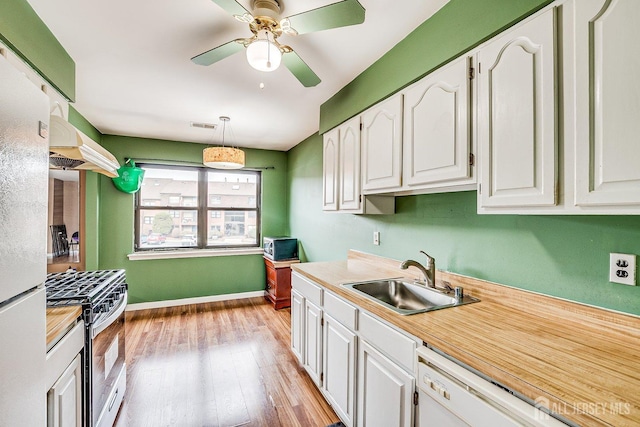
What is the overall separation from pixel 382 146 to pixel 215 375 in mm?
2328

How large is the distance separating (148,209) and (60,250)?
128cm

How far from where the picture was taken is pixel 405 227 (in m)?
2.27

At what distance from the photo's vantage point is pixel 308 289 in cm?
226

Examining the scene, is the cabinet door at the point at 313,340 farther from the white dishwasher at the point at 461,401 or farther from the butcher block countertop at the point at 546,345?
the white dishwasher at the point at 461,401

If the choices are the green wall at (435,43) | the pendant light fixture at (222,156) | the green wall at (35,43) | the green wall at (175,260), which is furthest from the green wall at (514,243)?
the green wall at (35,43)

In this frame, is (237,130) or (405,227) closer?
(405,227)

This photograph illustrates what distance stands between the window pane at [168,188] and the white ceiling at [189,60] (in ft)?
2.86

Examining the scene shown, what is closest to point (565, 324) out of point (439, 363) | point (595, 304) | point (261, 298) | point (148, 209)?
point (595, 304)

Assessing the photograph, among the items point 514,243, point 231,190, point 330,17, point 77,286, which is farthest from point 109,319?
point 231,190

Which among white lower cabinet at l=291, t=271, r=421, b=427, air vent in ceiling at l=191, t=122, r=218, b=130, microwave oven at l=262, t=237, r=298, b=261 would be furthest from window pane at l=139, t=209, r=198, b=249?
white lower cabinet at l=291, t=271, r=421, b=427

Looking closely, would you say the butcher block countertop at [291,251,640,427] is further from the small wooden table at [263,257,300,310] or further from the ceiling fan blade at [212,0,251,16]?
the small wooden table at [263,257,300,310]

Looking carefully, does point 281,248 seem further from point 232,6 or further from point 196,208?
point 232,6

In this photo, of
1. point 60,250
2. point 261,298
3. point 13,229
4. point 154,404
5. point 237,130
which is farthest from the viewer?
point 261,298

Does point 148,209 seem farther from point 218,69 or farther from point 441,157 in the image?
point 441,157
